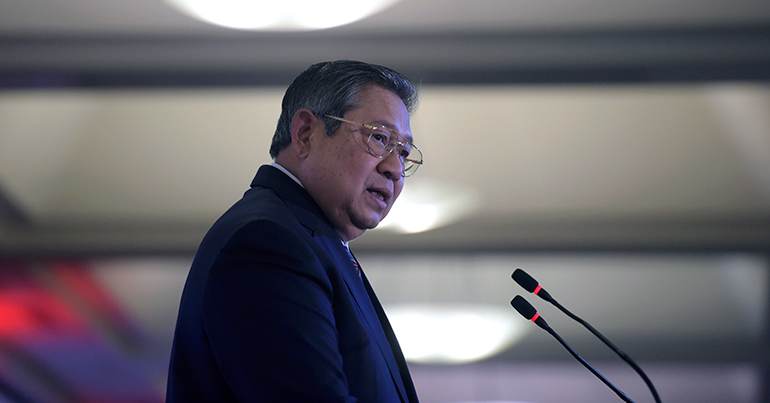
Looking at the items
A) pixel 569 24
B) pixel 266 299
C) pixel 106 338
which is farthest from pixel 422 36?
pixel 266 299

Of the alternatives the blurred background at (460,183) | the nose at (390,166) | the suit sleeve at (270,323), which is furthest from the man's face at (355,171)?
the blurred background at (460,183)

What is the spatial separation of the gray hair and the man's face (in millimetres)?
20

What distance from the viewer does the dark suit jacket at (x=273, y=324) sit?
2.71 ft

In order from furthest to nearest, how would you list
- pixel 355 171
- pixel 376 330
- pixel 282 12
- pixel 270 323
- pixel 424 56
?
pixel 424 56 < pixel 282 12 < pixel 355 171 < pixel 376 330 < pixel 270 323

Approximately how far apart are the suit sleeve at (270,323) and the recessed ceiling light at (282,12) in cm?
266

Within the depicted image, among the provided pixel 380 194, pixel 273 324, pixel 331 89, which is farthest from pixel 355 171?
pixel 273 324

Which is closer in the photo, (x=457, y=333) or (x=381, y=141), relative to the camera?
(x=381, y=141)

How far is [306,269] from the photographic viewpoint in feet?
2.97

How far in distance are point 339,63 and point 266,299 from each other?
0.61 m

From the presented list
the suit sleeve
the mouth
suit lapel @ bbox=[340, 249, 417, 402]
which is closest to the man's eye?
the mouth

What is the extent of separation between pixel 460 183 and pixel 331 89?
92.0 inches

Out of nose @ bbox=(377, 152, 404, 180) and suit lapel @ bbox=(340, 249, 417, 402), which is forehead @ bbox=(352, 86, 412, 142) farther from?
suit lapel @ bbox=(340, 249, 417, 402)

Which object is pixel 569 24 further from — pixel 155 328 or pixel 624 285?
pixel 155 328

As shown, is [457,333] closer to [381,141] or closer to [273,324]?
[381,141]
